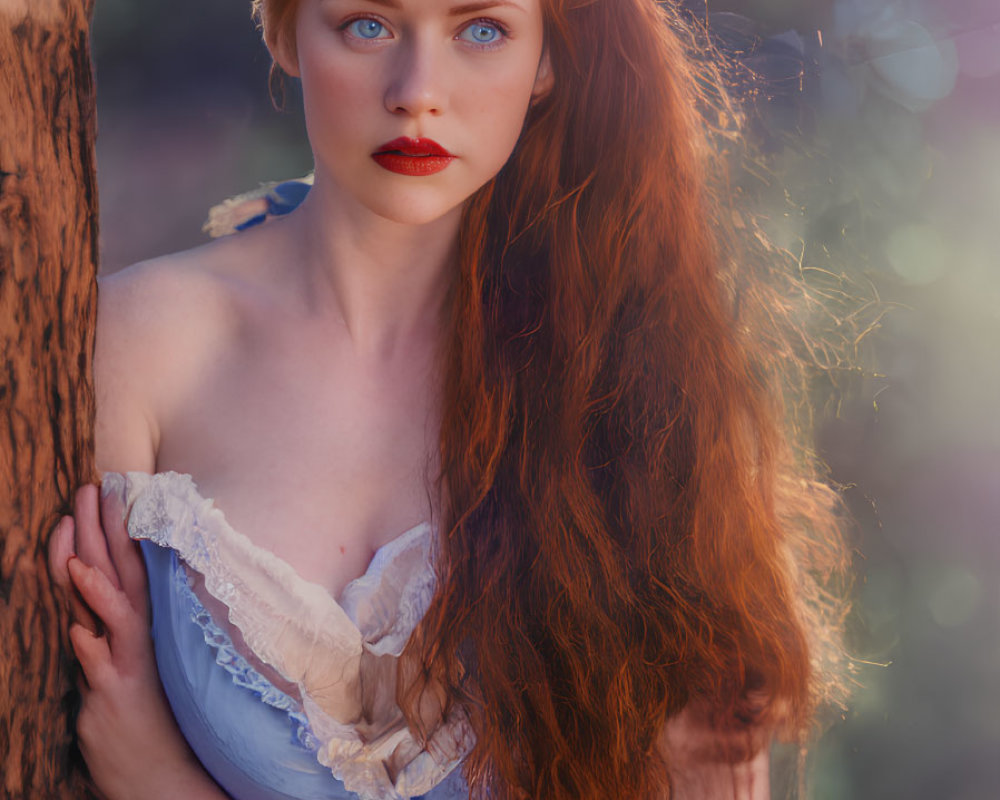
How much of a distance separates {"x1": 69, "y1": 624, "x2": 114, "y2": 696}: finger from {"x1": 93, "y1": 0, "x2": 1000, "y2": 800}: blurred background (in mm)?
574

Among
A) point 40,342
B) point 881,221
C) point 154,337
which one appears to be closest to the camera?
point 40,342

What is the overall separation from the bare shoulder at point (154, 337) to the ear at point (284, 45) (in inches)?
6.8

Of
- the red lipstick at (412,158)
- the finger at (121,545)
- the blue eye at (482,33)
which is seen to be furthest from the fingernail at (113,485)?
the blue eye at (482,33)

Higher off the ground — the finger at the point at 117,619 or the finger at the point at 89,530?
the finger at the point at 89,530

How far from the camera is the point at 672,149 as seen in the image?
875mm

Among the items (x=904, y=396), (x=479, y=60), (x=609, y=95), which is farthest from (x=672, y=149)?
(x=904, y=396)

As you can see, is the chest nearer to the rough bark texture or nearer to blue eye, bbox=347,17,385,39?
the rough bark texture

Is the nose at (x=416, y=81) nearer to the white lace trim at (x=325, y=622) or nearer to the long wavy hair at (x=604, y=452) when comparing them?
the long wavy hair at (x=604, y=452)

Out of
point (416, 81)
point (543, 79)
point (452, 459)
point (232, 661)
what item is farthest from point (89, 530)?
point (543, 79)

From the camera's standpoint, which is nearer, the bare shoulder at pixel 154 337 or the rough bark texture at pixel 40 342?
the rough bark texture at pixel 40 342

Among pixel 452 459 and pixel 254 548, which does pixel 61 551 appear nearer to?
pixel 254 548

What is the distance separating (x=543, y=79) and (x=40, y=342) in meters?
0.47

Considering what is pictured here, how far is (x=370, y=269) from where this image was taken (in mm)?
842

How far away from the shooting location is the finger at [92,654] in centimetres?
71
